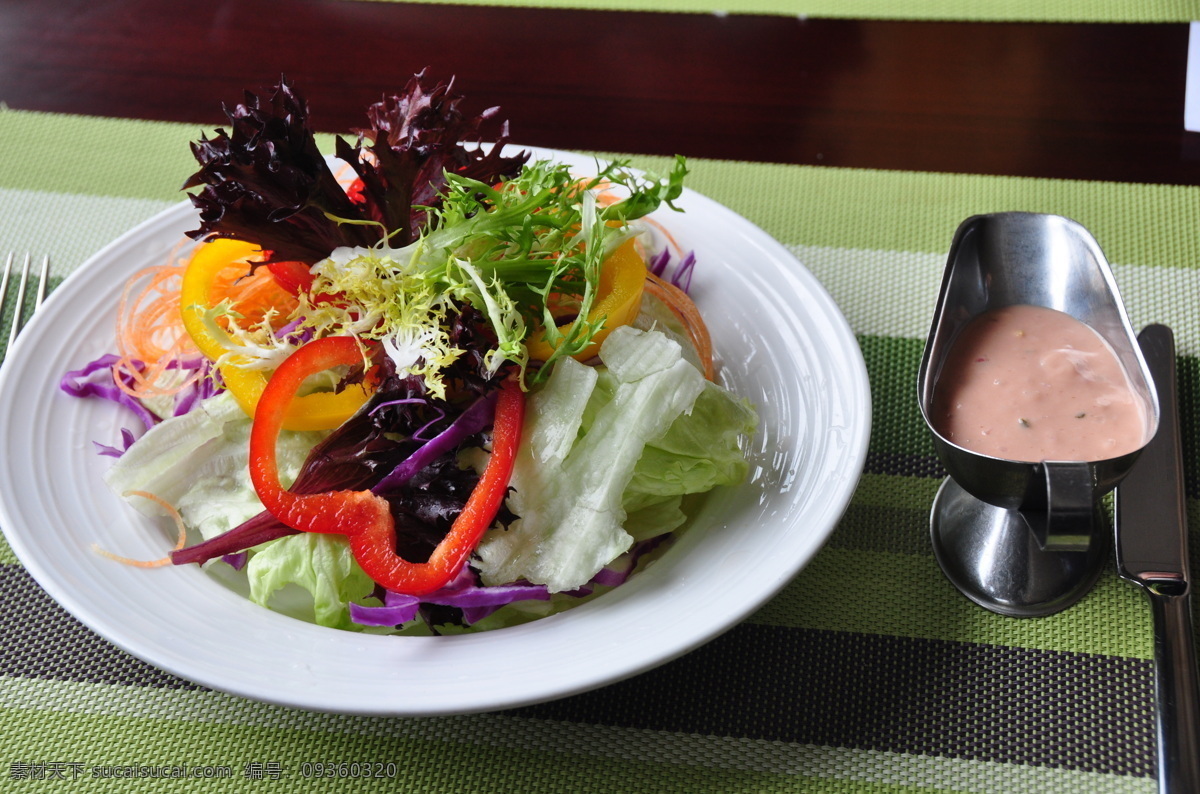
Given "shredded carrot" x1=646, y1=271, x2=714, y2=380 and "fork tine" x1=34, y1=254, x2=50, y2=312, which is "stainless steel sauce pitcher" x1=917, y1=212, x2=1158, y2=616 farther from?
"fork tine" x1=34, y1=254, x2=50, y2=312

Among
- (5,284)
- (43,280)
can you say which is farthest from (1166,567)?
(5,284)

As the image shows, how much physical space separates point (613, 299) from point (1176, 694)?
1.26m

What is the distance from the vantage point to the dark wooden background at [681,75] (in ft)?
10.0

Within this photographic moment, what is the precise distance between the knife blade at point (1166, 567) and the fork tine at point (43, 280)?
2667 mm

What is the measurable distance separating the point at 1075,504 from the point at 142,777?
172 centimetres

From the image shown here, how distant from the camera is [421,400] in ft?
6.13

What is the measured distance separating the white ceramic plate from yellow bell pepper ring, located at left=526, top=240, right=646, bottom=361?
1.14 ft

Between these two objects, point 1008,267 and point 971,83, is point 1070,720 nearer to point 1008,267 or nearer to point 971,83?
point 1008,267

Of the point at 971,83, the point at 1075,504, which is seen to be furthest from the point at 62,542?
the point at 971,83

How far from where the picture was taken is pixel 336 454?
1.89 meters

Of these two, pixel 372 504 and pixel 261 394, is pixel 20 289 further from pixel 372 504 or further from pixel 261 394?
pixel 372 504

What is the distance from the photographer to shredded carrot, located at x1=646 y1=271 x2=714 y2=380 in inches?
85.7

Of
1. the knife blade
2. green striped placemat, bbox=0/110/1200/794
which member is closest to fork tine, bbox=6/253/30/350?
green striped placemat, bbox=0/110/1200/794

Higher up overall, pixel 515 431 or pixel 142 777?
pixel 515 431
